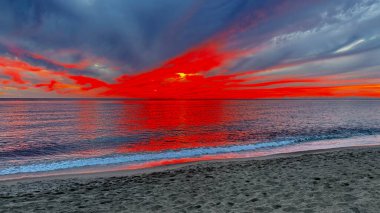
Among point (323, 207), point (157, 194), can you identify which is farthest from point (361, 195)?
point (157, 194)

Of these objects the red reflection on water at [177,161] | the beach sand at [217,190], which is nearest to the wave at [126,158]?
the red reflection on water at [177,161]

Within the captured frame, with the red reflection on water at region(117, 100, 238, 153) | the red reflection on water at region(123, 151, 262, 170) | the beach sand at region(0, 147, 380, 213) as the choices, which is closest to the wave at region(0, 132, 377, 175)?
the red reflection on water at region(123, 151, 262, 170)

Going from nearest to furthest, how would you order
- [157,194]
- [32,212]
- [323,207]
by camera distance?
[323,207]
[32,212]
[157,194]

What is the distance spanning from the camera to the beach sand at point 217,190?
26.5ft

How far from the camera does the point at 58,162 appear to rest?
1948 cm

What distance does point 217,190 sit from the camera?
9.93 metres

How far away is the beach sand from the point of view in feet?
26.5

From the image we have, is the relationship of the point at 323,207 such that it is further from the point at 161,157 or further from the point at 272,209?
the point at 161,157

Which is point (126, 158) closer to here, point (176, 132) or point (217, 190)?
point (217, 190)

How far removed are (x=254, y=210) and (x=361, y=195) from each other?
3.51m

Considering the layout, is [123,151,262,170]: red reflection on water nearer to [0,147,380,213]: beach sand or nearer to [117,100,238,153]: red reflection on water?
[0,147,380,213]: beach sand

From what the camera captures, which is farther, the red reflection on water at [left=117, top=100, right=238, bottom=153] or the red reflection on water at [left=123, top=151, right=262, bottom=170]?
the red reflection on water at [left=117, top=100, right=238, bottom=153]

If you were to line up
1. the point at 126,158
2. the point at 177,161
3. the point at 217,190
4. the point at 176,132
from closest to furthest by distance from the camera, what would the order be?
the point at 217,190 → the point at 177,161 → the point at 126,158 → the point at 176,132

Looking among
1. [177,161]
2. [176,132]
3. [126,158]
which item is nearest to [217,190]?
[177,161]
